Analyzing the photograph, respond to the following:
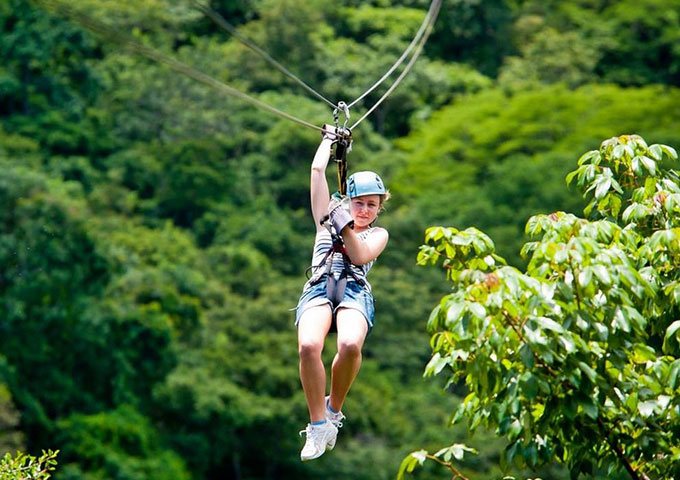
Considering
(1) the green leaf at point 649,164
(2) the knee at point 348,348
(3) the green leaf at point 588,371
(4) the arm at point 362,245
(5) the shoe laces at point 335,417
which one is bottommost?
(3) the green leaf at point 588,371

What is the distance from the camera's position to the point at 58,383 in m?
26.2

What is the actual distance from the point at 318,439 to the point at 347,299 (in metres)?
0.63

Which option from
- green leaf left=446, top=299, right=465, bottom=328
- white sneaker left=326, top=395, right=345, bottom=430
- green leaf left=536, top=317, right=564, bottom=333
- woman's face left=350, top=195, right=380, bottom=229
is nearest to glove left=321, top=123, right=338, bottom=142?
woman's face left=350, top=195, right=380, bottom=229

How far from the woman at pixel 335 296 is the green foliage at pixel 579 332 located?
1.13 feet

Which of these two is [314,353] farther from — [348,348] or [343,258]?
[343,258]

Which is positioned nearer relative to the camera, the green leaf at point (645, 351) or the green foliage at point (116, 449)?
the green leaf at point (645, 351)

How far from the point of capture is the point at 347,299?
5793 mm

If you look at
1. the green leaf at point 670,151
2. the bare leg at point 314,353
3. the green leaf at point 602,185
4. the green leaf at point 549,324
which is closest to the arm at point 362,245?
the bare leg at point 314,353

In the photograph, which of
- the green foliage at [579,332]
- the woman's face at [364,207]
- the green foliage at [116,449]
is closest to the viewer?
the green foliage at [579,332]

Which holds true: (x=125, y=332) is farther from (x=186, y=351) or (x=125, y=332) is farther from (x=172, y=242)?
(x=172, y=242)

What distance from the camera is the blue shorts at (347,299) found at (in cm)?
577

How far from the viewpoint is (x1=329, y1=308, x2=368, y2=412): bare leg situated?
5.59 m

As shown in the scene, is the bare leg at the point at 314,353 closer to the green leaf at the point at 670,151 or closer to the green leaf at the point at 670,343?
the green leaf at the point at 670,343

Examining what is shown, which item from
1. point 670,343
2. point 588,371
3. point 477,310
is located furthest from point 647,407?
point 477,310
